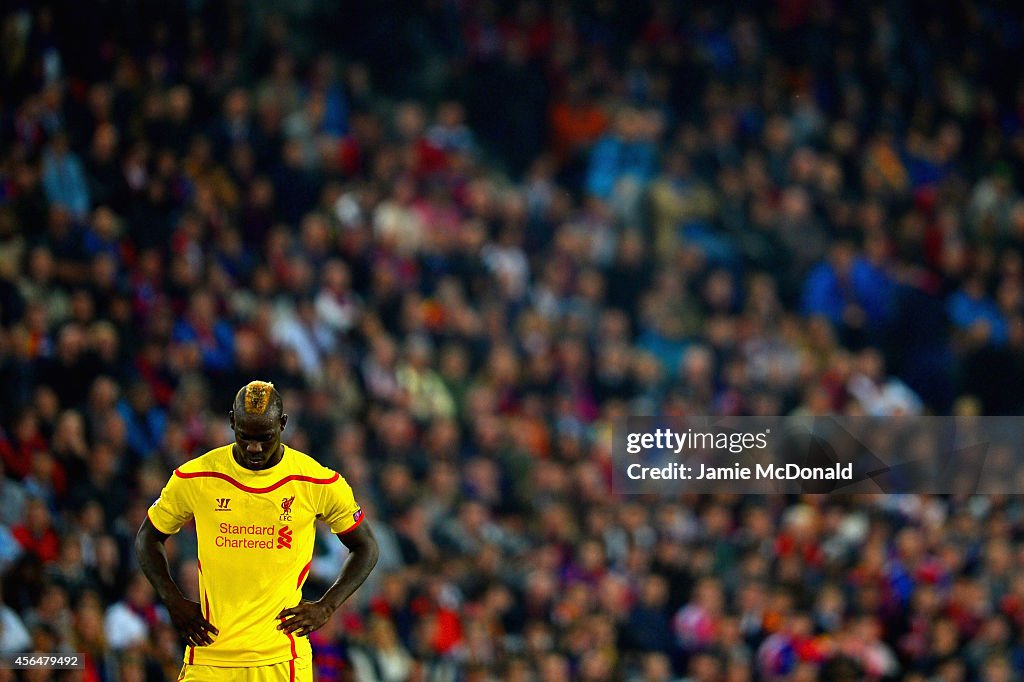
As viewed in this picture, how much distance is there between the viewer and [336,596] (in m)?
6.59

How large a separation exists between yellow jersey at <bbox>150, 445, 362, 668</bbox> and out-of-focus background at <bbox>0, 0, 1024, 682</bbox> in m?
3.63

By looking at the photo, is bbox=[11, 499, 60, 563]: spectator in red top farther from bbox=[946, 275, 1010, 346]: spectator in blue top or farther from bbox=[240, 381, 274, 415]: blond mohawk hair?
bbox=[946, 275, 1010, 346]: spectator in blue top

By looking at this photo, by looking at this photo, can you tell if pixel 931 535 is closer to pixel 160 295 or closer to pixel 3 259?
pixel 160 295

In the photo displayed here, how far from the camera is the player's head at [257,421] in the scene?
20.6 ft

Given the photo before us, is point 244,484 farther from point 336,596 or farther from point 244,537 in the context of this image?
point 336,596

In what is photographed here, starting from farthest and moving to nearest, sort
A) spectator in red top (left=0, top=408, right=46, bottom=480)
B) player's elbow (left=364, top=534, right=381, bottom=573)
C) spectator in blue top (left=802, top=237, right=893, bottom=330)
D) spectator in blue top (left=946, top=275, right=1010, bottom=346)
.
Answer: spectator in blue top (left=946, top=275, right=1010, bottom=346), spectator in blue top (left=802, top=237, right=893, bottom=330), spectator in red top (left=0, top=408, right=46, bottom=480), player's elbow (left=364, top=534, right=381, bottom=573)

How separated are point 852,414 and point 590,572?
3348 millimetres

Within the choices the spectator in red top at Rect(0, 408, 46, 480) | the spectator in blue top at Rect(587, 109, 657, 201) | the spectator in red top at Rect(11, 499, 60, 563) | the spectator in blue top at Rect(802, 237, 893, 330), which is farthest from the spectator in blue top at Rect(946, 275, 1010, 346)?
the spectator in red top at Rect(11, 499, 60, 563)

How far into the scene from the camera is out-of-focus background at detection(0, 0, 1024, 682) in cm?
1191

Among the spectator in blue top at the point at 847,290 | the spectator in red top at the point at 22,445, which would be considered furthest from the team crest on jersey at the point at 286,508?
the spectator in blue top at the point at 847,290

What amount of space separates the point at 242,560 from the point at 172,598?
32cm

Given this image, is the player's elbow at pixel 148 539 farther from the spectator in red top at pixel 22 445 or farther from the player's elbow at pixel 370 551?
the spectator in red top at pixel 22 445

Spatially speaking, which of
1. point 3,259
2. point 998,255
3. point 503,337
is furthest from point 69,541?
point 998,255

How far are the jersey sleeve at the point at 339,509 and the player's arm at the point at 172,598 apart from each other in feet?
2.08
